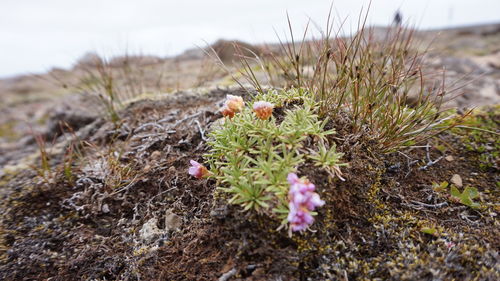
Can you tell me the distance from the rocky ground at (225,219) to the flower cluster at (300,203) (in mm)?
187

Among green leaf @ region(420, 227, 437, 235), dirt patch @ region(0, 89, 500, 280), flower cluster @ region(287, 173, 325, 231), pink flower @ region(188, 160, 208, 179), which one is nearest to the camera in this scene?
flower cluster @ region(287, 173, 325, 231)

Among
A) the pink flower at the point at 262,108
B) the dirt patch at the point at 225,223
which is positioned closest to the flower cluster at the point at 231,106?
the pink flower at the point at 262,108

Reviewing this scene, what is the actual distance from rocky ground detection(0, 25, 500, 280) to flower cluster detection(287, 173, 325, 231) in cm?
19

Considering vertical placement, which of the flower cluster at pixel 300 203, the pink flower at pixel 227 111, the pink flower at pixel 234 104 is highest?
the pink flower at pixel 234 104

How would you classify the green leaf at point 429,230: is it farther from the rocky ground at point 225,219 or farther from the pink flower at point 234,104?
the pink flower at point 234,104

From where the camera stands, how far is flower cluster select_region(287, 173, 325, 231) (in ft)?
4.98

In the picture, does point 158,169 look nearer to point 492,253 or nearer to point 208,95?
point 208,95

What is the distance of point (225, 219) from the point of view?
1.82 m

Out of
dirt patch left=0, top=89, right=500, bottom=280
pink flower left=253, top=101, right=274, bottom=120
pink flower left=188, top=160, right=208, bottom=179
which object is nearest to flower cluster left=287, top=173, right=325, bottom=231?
dirt patch left=0, top=89, right=500, bottom=280

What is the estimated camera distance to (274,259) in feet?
Answer: 5.52

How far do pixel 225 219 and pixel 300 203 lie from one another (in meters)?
0.49

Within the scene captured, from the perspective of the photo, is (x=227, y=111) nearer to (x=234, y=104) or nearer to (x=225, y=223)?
(x=234, y=104)

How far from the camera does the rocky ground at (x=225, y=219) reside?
170 cm

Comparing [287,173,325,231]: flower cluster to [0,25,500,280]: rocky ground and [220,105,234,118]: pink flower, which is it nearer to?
[0,25,500,280]: rocky ground
